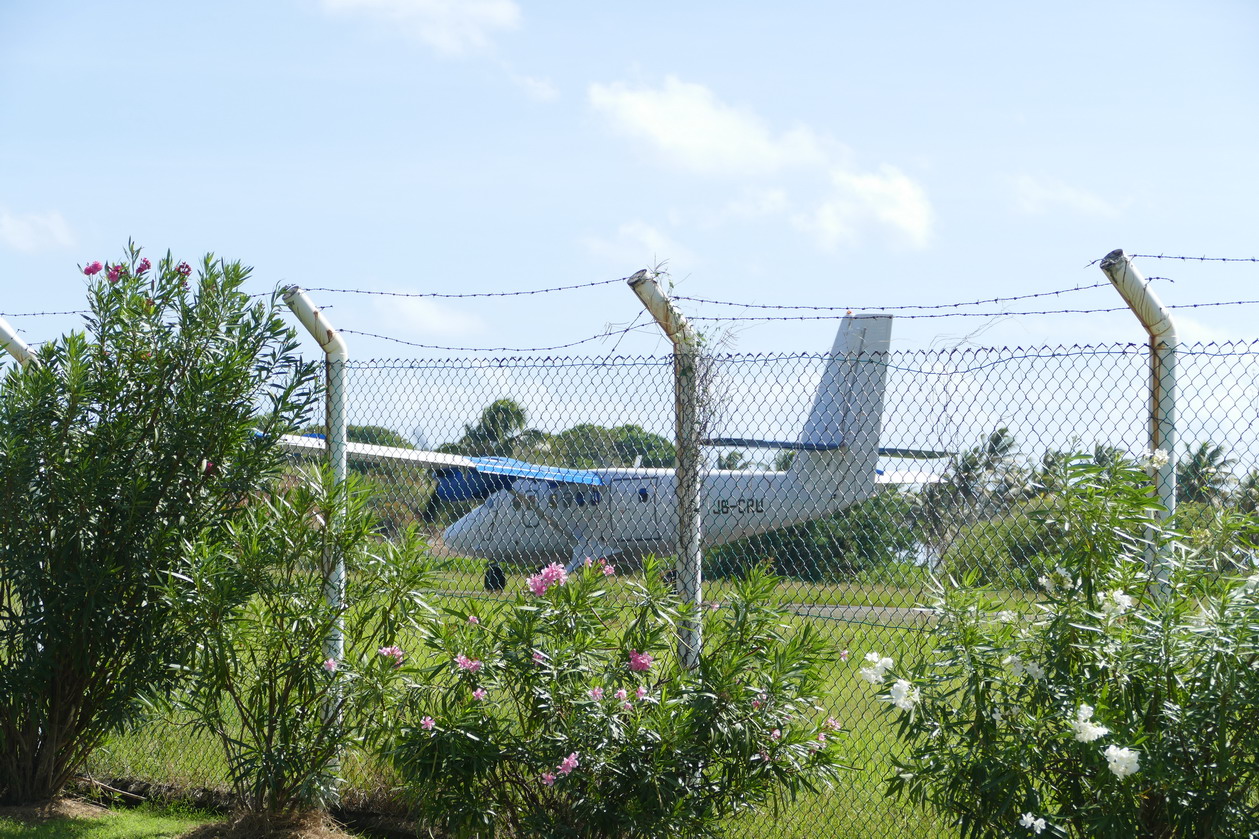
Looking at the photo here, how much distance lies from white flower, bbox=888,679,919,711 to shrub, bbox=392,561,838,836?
0.60m

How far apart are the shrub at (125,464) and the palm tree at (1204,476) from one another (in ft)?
11.9

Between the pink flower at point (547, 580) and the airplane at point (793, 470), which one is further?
the airplane at point (793, 470)

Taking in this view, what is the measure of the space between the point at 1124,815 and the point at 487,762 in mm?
1990

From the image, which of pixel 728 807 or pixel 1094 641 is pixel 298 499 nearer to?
pixel 728 807

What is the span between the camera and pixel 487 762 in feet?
12.7

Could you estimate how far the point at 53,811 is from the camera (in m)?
5.36

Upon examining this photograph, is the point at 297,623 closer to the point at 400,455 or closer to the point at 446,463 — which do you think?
the point at 400,455

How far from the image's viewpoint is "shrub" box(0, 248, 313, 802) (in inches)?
196

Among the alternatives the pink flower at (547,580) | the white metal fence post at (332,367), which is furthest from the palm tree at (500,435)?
the pink flower at (547,580)

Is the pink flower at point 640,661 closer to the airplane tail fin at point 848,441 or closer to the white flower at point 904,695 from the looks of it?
the white flower at point 904,695

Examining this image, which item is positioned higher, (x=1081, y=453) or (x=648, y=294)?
(x=648, y=294)

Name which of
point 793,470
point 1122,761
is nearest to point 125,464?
point 793,470

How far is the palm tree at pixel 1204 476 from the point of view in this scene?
375 centimetres

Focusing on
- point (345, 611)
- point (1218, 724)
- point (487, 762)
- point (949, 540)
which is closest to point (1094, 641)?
point (1218, 724)
